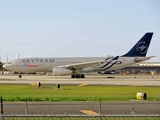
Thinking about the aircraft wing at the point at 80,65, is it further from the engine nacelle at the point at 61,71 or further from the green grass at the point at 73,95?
the green grass at the point at 73,95

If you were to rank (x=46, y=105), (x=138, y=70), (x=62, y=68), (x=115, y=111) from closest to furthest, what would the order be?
(x=115, y=111)
(x=46, y=105)
(x=62, y=68)
(x=138, y=70)

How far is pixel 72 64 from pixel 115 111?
1990 inches

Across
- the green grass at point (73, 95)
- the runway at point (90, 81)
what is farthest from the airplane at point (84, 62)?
the green grass at point (73, 95)

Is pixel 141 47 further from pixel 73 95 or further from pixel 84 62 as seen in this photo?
pixel 73 95

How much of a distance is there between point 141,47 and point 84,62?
10890 millimetres

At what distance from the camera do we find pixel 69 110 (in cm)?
2031

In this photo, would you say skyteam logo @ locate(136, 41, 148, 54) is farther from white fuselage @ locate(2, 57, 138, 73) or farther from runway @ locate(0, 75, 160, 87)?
runway @ locate(0, 75, 160, 87)

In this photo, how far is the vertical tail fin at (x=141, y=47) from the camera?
72.1 metres

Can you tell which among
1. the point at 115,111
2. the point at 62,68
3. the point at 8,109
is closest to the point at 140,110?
the point at 115,111

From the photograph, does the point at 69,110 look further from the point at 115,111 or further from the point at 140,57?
the point at 140,57

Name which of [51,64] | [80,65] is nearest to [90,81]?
[80,65]

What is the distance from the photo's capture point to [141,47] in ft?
237

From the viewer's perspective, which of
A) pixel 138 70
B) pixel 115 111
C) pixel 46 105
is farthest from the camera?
pixel 138 70

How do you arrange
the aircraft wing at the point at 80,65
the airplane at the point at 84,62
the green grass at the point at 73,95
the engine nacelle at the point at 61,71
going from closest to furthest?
the green grass at the point at 73,95, the engine nacelle at the point at 61,71, the aircraft wing at the point at 80,65, the airplane at the point at 84,62
